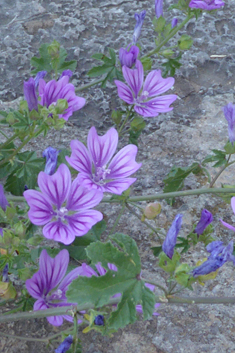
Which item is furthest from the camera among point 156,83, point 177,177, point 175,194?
point 156,83

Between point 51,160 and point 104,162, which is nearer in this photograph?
point 51,160

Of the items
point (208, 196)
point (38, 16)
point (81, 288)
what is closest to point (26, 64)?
point (38, 16)

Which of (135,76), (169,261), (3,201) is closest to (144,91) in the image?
(135,76)

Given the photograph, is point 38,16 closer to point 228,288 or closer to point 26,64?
point 26,64

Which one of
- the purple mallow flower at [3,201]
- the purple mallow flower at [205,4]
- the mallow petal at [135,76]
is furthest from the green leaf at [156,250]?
the purple mallow flower at [205,4]

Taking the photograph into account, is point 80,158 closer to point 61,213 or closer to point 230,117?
point 61,213

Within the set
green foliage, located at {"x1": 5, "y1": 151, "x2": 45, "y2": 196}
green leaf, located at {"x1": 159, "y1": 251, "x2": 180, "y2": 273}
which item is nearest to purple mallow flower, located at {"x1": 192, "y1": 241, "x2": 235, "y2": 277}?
green leaf, located at {"x1": 159, "y1": 251, "x2": 180, "y2": 273}
